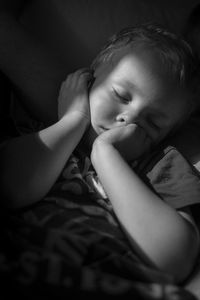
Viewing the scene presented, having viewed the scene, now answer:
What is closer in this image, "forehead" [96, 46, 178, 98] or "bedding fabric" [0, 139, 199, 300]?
"bedding fabric" [0, 139, 199, 300]

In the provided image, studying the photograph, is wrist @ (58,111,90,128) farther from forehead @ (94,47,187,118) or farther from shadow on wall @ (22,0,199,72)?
shadow on wall @ (22,0,199,72)

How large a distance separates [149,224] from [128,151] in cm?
23

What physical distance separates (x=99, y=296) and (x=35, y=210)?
0.91 feet

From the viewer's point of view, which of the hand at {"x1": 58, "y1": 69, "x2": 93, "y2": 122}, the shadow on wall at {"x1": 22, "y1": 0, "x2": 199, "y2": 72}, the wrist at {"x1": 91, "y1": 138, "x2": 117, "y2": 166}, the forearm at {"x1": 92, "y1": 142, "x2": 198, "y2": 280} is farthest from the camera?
the shadow on wall at {"x1": 22, "y1": 0, "x2": 199, "y2": 72}

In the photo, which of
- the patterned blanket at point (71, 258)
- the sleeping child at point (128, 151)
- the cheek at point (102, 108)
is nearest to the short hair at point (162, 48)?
the sleeping child at point (128, 151)

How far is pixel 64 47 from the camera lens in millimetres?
1064

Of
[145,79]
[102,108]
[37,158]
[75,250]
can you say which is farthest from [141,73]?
[75,250]

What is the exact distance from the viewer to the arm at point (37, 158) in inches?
28.7

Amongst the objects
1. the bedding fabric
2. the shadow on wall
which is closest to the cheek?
the bedding fabric

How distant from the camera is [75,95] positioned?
→ 0.89 meters

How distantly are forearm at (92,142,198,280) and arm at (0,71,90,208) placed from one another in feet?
0.34

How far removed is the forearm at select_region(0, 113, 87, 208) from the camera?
73 cm

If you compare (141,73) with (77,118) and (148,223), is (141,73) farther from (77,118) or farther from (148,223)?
(148,223)

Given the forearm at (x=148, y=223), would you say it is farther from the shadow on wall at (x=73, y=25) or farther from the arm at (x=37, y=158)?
the shadow on wall at (x=73, y=25)
